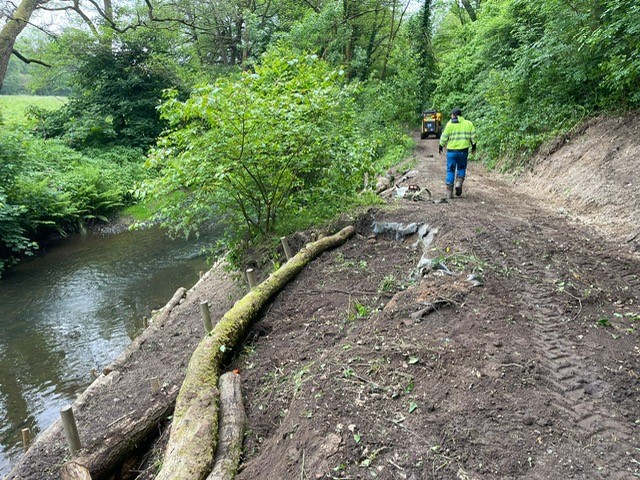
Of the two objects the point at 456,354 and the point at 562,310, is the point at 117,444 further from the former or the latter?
the point at 562,310

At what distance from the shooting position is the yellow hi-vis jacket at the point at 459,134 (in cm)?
880

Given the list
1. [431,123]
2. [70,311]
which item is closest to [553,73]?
[431,123]

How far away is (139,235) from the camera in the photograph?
688 inches

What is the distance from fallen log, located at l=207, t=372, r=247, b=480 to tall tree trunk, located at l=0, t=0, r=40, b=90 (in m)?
18.4

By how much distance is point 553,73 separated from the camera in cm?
1160

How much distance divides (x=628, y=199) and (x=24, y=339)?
12.2 metres

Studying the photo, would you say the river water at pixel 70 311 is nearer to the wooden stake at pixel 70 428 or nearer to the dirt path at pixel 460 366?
the wooden stake at pixel 70 428

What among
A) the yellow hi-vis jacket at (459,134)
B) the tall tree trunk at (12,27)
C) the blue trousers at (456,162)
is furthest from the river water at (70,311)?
the tall tree trunk at (12,27)

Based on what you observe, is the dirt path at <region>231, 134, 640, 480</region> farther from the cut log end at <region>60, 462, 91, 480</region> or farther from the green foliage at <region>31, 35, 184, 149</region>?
the green foliage at <region>31, 35, 184, 149</region>

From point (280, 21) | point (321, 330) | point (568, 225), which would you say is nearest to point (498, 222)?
point (568, 225)

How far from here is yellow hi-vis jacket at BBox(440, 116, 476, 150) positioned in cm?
880

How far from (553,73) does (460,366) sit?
11083mm

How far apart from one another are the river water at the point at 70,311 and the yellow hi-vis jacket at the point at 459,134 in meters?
6.35

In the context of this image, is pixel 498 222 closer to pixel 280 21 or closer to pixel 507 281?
pixel 507 281
